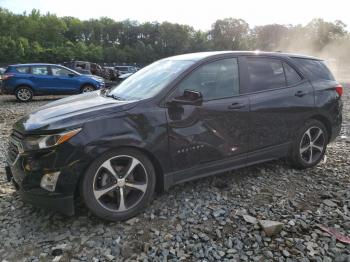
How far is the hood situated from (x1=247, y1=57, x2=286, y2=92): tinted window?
5.38 ft

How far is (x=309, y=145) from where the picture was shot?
488 centimetres

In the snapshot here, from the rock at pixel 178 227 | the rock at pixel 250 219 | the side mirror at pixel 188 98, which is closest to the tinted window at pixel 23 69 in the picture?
the side mirror at pixel 188 98

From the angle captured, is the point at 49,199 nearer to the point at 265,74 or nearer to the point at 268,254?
the point at 268,254

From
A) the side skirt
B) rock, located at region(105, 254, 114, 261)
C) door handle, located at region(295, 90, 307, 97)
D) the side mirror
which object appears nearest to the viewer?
rock, located at region(105, 254, 114, 261)

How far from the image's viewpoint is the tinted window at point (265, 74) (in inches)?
170

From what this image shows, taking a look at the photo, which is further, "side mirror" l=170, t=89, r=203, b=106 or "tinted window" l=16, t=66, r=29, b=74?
"tinted window" l=16, t=66, r=29, b=74

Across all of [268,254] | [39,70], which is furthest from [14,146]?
[39,70]

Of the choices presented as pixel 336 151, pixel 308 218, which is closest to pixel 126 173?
pixel 308 218

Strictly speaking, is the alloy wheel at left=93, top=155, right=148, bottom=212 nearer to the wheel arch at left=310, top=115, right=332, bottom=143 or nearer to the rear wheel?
the wheel arch at left=310, top=115, right=332, bottom=143

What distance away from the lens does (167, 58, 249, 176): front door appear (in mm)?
3687

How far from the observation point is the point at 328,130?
5055mm

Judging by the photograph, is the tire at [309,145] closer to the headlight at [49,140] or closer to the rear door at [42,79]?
the headlight at [49,140]

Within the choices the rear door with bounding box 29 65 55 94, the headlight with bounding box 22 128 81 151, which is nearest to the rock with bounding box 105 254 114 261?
the headlight with bounding box 22 128 81 151

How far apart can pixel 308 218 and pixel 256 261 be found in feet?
3.29
